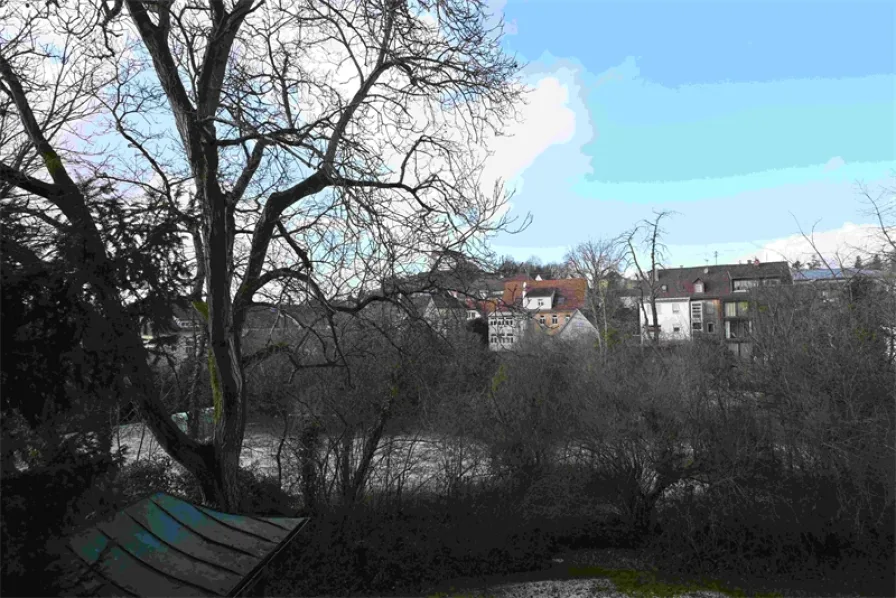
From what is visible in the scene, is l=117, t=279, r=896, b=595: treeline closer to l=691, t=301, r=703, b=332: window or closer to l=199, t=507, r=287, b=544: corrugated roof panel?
l=199, t=507, r=287, b=544: corrugated roof panel

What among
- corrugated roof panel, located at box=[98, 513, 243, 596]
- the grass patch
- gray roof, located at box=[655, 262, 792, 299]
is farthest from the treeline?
gray roof, located at box=[655, 262, 792, 299]

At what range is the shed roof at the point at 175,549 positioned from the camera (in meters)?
3.13

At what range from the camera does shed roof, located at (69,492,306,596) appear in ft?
10.3

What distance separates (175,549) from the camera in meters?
3.62

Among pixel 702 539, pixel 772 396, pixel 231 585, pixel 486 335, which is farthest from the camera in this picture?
pixel 486 335

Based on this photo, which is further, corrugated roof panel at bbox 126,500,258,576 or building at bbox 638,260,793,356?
building at bbox 638,260,793,356

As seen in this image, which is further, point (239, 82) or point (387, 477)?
point (387, 477)

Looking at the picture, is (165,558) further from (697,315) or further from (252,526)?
(697,315)

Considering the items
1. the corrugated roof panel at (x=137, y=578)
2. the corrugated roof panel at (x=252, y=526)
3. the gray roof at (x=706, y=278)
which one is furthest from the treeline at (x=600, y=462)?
the gray roof at (x=706, y=278)

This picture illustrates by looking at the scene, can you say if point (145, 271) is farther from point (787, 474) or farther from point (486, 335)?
point (486, 335)

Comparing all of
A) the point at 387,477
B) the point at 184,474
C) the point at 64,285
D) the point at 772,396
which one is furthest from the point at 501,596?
the point at 64,285

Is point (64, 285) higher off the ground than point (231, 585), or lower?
higher

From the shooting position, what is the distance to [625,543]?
1446 cm

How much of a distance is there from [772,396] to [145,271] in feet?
48.8
